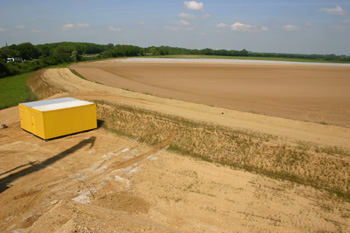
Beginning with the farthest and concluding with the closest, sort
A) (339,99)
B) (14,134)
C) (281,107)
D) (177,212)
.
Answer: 1. (339,99)
2. (281,107)
3. (14,134)
4. (177,212)

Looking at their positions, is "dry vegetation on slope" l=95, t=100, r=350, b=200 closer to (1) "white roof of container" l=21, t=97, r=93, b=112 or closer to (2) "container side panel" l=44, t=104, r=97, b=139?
(2) "container side panel" l=44, t=104, r=97, b=139

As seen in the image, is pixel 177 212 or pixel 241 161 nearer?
pixel 177 212

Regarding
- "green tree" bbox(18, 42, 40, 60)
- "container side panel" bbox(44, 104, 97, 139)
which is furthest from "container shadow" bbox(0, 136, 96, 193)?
"green tree" bbox(18, 42, 40, 60)

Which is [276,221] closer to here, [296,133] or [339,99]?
[296,133]

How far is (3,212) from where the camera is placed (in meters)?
10.2

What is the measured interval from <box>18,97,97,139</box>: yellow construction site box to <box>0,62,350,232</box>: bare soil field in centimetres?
61

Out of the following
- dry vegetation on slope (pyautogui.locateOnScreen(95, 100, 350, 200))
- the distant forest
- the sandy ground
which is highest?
the distant forest

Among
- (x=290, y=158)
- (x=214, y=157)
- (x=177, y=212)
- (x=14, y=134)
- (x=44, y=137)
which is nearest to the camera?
(x=177, y=212)

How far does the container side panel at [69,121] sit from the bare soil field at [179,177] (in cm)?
55

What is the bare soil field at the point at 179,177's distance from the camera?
33.2 feet

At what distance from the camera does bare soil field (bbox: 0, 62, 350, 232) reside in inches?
399

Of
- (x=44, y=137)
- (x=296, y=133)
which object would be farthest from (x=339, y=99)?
(x=44, y=137)

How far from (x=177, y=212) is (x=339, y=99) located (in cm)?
3091

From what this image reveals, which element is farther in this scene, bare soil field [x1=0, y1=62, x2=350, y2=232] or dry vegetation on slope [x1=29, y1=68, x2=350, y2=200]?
dry vegetation on slope [x1=29, y1=68, x2=350, y2=200]
